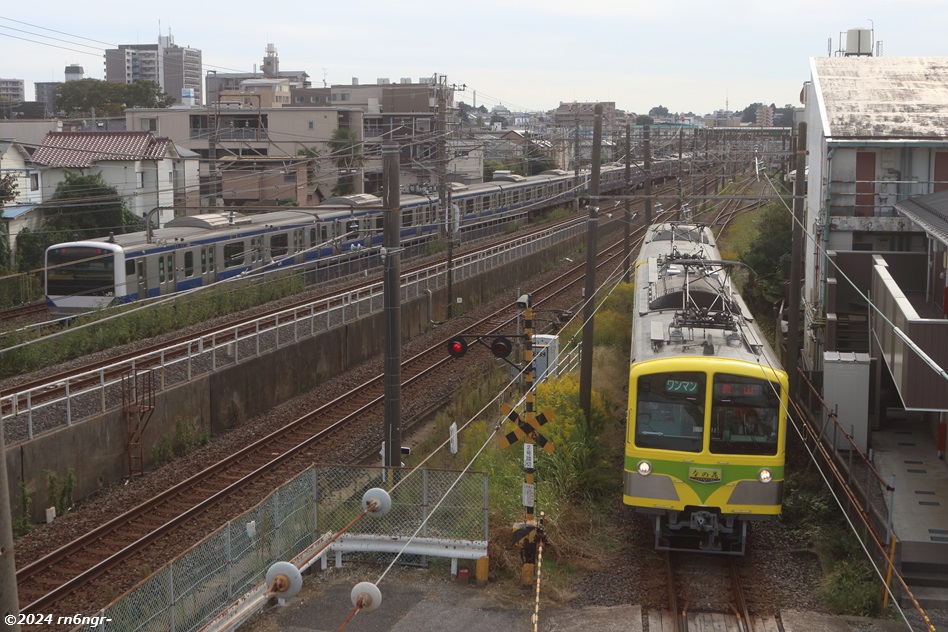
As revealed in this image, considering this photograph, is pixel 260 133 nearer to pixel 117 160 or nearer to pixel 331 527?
pixel 117 160

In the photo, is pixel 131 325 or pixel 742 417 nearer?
pixel 742 417

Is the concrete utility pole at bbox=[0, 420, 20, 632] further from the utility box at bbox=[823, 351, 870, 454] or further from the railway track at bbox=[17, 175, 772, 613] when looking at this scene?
the utility box at bbox=[823, 351, 870, 454]

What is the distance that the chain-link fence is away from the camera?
27.5 feet

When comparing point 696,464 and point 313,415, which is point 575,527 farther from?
point 313,415

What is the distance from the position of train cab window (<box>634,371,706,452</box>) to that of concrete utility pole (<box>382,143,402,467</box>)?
10.2 feet

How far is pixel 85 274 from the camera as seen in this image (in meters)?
23.2

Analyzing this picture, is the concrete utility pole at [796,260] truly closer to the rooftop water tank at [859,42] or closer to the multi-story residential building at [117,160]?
the rooftop water tank at [859,42]

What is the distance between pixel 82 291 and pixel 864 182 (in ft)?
→ 54.5

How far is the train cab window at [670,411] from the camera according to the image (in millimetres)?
10133

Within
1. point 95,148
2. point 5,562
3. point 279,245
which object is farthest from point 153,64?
point 5,562

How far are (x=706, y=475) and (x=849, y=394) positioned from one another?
4302 millimetres

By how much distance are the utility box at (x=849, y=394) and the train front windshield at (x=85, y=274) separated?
1623 cm

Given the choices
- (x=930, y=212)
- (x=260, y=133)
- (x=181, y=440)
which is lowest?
(x=181, y=440)

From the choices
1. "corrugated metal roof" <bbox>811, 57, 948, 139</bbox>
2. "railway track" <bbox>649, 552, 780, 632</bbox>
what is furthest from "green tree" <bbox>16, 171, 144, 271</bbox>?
"railway track" <bbox>649, 552, 780, 632</bbox>
